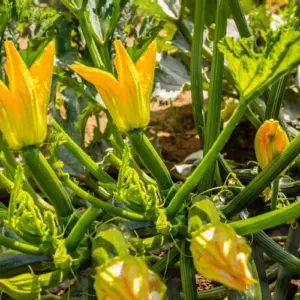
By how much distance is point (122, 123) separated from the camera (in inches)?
42.5

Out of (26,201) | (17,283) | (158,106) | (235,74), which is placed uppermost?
(235,74)

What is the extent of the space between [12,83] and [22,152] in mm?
106

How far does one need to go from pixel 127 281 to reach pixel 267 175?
294 millimetres

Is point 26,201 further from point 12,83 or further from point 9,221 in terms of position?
point 12,83

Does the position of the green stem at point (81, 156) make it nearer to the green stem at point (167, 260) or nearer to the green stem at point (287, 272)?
the green stem at point (167, 260)

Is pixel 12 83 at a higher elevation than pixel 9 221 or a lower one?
higher

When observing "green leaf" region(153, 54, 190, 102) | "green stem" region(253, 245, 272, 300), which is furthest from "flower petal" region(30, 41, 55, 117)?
"green leaf" region(153, 54, 190, 102)

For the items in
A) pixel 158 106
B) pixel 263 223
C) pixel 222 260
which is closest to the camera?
pixel 222 260

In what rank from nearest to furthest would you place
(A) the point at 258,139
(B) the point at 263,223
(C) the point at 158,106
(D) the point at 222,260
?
1. (D) the point at 222,260
2. (B) the point at 263,223
3. (A) the point at 258,139
4. (C) the point at 158,106

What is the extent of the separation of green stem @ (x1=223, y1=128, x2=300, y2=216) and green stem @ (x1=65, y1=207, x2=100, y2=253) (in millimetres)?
233

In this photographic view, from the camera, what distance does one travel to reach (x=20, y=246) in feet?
3.50

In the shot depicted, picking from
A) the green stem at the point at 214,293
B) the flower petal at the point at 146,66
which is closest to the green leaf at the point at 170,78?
the green stem at the point at 214,293

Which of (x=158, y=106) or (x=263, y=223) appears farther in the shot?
(x=158, y=106)

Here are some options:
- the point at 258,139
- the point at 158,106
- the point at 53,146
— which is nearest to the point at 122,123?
the point at 53,146
